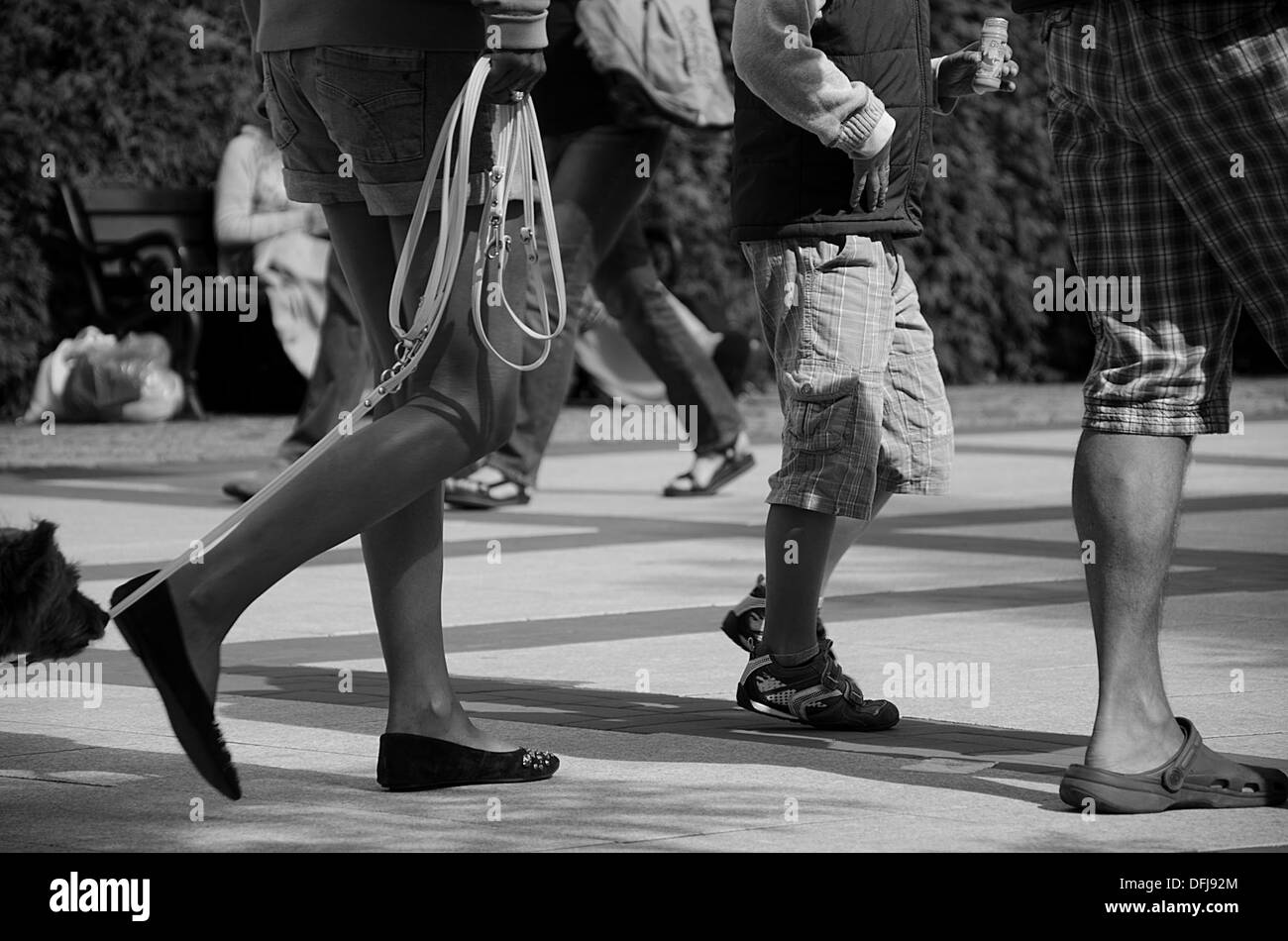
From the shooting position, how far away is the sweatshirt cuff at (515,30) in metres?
3.94

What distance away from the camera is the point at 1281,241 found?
383 centimetres

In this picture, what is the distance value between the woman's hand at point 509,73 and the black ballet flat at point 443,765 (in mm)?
1124

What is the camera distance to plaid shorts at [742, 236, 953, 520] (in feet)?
15.8

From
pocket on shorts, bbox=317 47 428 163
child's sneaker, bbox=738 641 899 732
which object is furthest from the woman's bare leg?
child's sneaker, bbox=738 641 899 732

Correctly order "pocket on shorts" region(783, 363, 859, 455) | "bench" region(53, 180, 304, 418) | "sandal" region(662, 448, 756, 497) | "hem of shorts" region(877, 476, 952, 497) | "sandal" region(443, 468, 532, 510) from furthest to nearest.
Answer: "bench" region(53, 180, 304, 418)
"sandal" region(662, 448, 756, 497)
"sandal" region(443, 468, 532, 510)
"hem of shorts" region(877, 476, 952, 497)
"pocket on shorts" region(783, 363, 859, 455)

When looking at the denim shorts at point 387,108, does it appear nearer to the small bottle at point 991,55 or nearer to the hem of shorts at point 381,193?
the hem of shorts at point 381,193

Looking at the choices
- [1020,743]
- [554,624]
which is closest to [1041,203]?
[554,624]

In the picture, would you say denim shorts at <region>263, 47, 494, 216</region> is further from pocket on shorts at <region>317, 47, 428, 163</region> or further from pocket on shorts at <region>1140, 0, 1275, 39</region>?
pocket on shorts at <region>1140, 0, 1275, 39</region>

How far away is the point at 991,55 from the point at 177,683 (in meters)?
2.34

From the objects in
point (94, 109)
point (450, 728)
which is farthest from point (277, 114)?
point (94, 109)

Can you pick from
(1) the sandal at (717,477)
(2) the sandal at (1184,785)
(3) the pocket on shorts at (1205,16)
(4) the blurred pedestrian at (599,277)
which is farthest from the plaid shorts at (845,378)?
(1) the sandal at (717,477)

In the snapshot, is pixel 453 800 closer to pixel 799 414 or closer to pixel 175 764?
pixel 175 764

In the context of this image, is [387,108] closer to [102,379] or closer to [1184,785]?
[1184,785]

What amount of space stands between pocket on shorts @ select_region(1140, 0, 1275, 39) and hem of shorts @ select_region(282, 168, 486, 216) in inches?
46.5
